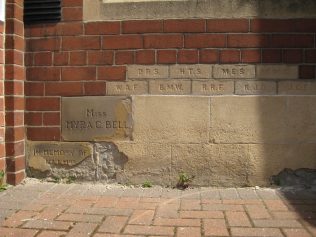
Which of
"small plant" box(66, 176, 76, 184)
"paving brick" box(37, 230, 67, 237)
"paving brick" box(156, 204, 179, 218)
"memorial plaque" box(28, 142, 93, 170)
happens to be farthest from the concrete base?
"paving brick" box(37, 230, 67, 237)

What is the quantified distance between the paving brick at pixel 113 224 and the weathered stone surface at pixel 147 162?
93 cm

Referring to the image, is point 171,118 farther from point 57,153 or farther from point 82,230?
point 82,230

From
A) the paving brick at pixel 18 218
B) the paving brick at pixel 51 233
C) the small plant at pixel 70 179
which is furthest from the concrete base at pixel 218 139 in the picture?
the paving brick at pixel 51 233

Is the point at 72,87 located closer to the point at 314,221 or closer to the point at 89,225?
the point at 89,225

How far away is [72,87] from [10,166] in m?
0.99

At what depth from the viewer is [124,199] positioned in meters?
3.72

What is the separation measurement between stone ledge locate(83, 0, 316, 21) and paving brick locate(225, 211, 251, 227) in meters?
1.89

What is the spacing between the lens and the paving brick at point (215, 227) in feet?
9.46

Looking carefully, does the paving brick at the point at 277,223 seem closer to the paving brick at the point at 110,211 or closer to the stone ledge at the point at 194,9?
the paving brick at the point at 110,211

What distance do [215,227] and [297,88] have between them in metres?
1.72

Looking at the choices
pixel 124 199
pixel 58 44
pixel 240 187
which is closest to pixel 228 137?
pixel 240 187

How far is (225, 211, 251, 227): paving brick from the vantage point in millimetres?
3066

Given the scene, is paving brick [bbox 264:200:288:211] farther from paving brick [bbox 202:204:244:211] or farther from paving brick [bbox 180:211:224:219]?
paving brick [bbox 180:211:224:219]

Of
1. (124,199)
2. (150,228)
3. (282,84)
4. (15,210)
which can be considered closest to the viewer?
(150,228)
